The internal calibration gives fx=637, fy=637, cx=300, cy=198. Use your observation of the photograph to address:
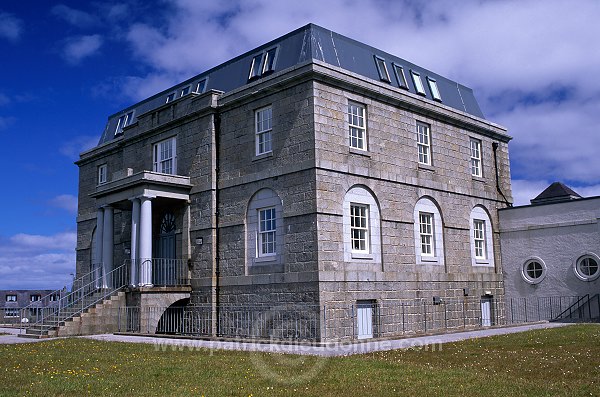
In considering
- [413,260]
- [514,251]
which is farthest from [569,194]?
[413,260]

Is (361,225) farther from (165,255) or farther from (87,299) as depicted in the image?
(87,299)

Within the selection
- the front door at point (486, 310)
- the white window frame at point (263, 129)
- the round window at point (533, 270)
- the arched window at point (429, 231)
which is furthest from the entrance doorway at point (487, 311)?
the white window frame at point (263, 129)

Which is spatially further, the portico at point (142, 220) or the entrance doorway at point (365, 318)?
the portico at point (142, 220)

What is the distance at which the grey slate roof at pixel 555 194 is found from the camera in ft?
111

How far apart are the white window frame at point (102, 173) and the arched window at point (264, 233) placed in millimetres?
11364

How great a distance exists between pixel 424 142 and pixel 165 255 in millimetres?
11016

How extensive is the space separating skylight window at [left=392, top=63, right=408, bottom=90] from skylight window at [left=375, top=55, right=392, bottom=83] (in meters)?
0.74

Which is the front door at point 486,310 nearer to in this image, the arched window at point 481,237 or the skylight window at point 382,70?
the arched window at point 481,237

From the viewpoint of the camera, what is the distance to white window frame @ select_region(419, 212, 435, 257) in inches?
938

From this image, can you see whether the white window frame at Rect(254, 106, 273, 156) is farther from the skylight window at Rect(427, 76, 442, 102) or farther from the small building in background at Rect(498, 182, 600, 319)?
the small building in background at Rect(498, 182, 600, 319)

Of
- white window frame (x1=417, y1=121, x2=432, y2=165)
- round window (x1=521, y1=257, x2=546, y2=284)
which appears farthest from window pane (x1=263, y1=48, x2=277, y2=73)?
round window (x1=521, y1=257, x2=546, y2=284)

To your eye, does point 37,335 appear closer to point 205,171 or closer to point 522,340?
point 205,171

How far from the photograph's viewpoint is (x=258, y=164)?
2177 centimetres

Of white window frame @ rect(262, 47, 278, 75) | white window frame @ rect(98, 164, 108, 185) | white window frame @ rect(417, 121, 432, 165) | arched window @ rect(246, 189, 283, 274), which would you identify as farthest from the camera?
white window frame @ rect(98, 164, 108, 185)
